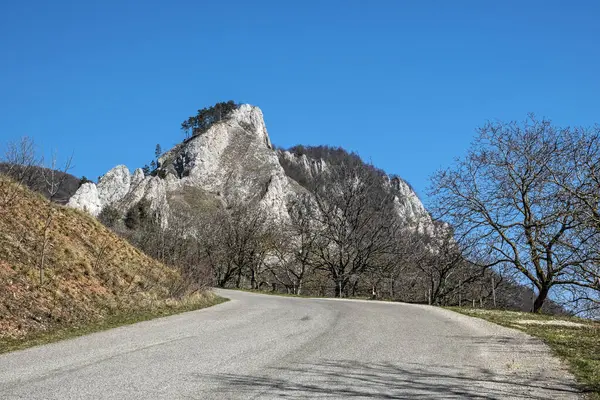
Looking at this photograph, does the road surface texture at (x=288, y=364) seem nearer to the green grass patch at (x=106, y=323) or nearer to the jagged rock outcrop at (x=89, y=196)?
the green grass patch at (x=106, y=323)

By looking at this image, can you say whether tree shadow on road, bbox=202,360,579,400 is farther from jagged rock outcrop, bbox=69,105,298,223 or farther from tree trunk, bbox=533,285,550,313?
jagged rock outcrop, bbox=69,105,298,223

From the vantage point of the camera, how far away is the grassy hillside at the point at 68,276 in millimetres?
12164

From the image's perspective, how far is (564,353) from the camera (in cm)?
916

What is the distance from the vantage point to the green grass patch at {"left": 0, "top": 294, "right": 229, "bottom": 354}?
32.0ft

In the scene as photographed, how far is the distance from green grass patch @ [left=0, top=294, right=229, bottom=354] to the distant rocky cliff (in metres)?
76.1

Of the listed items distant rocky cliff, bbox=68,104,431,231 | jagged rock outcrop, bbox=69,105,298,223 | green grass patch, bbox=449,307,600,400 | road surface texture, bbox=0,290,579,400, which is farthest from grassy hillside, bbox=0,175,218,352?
jagged rock outcrop, bbox=69,105,298,223

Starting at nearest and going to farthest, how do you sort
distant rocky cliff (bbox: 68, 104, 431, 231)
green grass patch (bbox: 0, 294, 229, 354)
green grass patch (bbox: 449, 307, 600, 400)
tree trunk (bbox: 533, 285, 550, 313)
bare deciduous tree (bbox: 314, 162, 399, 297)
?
green grass patch (bbox: 449, 307, 600, 400), green grass patch (bbox: 0, 294, 229, 354), tree trunk (bbox: 533, 285, 550, 313), bare deciduous tree (bbox: 314, 162, 399, 297), distant rocky cliff (bbox: 68, 104, 431, 231)

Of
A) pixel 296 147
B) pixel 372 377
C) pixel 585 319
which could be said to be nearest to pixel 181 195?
pixel 296 147

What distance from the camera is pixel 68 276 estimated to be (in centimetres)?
1562

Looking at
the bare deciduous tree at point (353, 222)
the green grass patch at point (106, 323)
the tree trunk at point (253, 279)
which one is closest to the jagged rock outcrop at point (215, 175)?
the tree trunk at point (253, 279)

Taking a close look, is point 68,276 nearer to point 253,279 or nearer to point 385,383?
point 385,383

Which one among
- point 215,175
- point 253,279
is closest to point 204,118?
point 215,175

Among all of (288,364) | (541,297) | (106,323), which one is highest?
(541,297)

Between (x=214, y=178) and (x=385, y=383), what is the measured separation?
11533 centimetres
